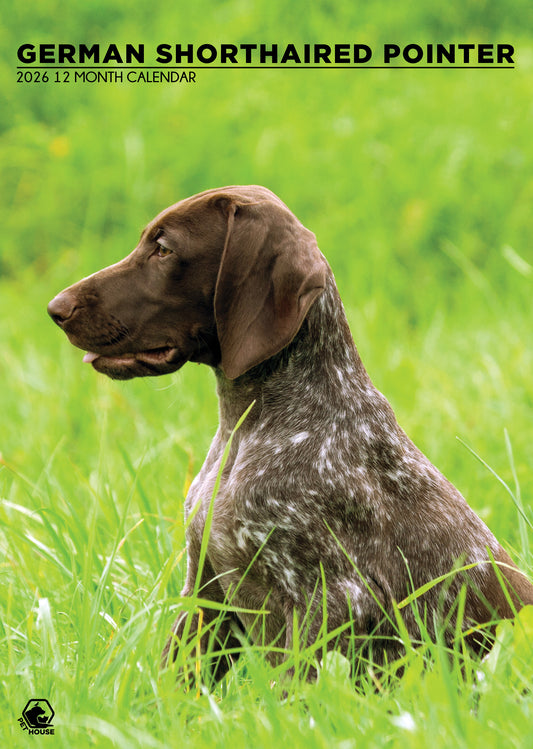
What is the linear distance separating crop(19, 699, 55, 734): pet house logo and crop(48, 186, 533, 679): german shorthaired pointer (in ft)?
1.57

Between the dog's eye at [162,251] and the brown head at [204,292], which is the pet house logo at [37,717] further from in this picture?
the dog's eye at [162,251]

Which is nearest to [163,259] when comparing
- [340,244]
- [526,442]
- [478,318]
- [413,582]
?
[413,582]

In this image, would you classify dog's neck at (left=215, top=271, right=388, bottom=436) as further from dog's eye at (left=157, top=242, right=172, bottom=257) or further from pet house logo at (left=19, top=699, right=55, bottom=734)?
pet house logo at (left=19, top=699, right=55, bottom=734)

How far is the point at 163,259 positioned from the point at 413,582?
1.21 m

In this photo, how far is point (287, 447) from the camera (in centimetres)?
285

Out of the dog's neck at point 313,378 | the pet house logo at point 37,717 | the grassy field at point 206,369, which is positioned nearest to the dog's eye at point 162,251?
the dog's neck at point 313,378

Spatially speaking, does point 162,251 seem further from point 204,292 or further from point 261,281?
point 261,281

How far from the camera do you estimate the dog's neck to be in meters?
2.90

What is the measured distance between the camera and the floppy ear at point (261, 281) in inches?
107

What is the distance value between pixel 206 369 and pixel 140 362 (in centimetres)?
309

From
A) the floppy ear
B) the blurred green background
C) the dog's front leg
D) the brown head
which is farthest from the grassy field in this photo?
the floppy ear

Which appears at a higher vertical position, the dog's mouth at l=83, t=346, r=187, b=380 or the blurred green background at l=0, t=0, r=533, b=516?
the blurred green background at l=0, t=0, r=533, b=516

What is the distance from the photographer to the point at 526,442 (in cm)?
492

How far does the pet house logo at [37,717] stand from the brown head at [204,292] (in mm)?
994
